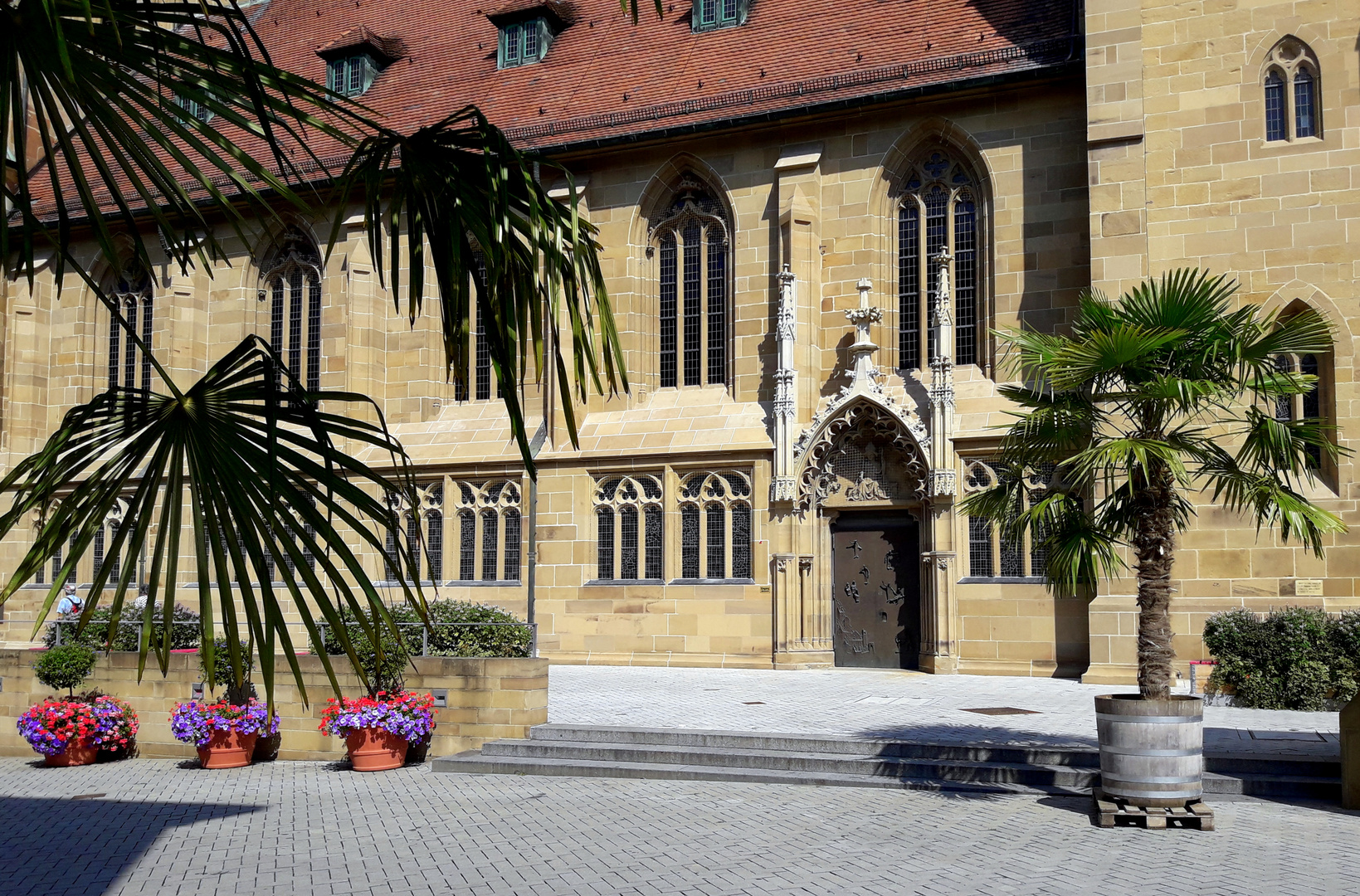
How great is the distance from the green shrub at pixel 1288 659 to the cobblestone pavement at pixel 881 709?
0.41 metres

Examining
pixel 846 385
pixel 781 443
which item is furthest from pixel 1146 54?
pixel 781 443

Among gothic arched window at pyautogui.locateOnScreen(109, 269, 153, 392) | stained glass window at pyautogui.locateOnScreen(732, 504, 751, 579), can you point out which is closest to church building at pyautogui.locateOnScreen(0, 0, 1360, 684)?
stained glass window at pyautogui.locateOnScreen(732, 504, 751, 579)

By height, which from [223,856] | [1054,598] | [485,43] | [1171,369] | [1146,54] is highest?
[485,43]

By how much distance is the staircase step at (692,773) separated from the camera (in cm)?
1091

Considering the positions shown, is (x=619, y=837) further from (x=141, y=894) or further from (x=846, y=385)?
(x=846, y=385)

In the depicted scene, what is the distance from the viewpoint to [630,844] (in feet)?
29.7

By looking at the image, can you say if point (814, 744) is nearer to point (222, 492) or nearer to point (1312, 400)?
point (222, 492)

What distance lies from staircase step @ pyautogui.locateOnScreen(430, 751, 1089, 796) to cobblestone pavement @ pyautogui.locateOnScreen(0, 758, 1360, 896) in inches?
7.5

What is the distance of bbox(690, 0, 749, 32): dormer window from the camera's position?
24.3 metres

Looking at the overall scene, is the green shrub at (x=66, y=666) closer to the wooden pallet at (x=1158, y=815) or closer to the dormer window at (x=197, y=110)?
the dormer window at (x=197, y=110)

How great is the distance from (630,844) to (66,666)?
28.9 ft

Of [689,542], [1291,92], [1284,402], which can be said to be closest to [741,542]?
[689,542]

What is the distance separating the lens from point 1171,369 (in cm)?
996

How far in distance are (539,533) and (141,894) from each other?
14495 millimetres
